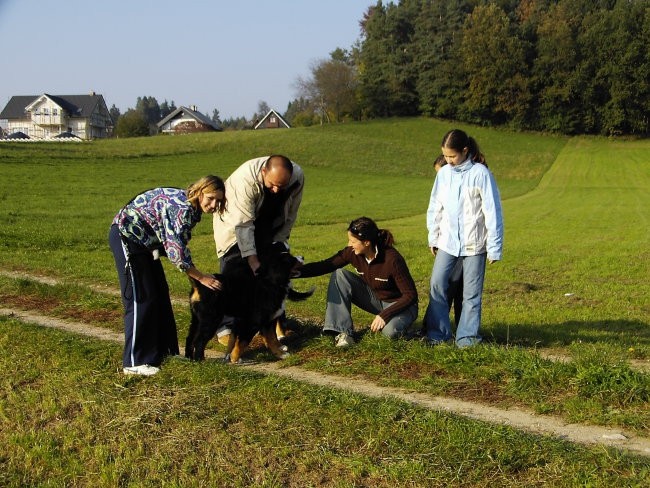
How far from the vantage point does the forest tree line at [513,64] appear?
71.8m

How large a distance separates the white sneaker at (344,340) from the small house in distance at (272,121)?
342 ft

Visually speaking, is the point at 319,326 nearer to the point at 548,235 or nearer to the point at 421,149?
the point at 548,235

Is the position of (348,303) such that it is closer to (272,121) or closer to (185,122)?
(185,122)

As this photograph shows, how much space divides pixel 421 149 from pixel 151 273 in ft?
192

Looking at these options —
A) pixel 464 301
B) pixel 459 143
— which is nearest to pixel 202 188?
pixel 459 143

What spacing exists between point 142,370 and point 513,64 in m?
77.4

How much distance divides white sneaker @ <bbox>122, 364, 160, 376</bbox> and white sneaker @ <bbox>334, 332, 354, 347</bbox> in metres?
1.86

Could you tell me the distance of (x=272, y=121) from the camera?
111875mm

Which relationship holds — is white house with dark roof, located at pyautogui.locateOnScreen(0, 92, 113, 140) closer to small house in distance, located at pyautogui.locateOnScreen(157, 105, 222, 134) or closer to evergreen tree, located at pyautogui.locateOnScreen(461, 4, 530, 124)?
small house in distance, located at pyautogui.locateOnScreen(157, 105, 222, 134)

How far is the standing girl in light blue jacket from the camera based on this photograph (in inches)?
263

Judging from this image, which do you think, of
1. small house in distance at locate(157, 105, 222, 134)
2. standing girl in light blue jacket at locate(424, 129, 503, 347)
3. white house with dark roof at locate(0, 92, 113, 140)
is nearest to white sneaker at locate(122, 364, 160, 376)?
standing girl in light blue jacket at locate(424, 129, 503, 347)

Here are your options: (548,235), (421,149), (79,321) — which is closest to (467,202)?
(79,321)

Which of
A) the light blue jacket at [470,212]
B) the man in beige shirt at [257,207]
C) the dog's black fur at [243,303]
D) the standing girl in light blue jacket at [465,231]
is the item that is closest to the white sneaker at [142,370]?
the dog's black fur at [243,303]

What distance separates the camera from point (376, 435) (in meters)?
4.43
